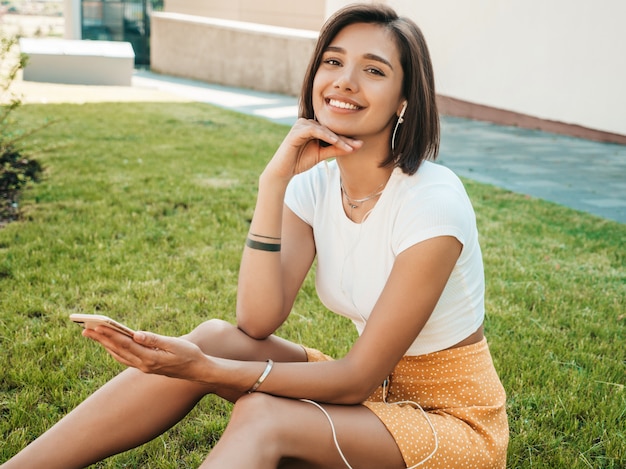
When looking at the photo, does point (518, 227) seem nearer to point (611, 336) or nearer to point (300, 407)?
point (611, 336)

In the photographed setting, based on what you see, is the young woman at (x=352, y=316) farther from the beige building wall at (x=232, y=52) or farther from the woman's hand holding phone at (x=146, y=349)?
the beige building wall at (x=232, y=52)

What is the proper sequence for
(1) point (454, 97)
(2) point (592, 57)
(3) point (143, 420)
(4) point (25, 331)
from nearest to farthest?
(3) point (143, 420)
(4) point (25, 331)
(2) point (592, 57)
(1) point (454, 97)

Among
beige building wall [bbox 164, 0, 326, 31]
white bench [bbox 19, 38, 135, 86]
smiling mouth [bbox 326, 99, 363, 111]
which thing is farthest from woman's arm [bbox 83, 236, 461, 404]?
beige building wall [bbox 164, 0, 326, 31]

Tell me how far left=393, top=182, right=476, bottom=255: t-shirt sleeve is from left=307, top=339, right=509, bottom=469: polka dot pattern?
0.37 metres

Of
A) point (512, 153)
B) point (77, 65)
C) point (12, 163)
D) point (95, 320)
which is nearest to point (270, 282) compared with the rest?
point (95, 320)

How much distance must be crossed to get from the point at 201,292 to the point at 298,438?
212cm

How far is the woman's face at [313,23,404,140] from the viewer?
221cm

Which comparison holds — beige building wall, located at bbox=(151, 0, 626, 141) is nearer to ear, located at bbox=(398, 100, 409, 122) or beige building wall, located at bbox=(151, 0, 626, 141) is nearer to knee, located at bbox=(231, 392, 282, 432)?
ear, located at bbox=(398, 100, 409, 122)

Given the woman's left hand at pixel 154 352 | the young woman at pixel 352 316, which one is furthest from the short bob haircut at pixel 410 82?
the woman's left hand at pixel 154 352

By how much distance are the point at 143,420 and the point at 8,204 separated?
3.76 metres

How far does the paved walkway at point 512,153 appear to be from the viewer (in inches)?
268

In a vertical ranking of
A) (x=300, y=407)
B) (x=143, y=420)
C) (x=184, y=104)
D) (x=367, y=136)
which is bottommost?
(x=184, y=104)

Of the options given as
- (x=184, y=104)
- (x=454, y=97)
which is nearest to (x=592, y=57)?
(x=454, y=97)

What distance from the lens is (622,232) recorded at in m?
5.39
